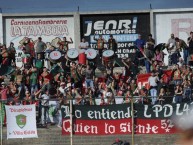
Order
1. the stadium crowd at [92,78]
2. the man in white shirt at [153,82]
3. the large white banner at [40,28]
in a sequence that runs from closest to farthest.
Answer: the stadium crowd at [92,78] < the man in white shirt at [153,82] < the large white banner at [40,28]

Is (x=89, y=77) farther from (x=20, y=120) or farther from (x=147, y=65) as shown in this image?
(x=20, y=120)

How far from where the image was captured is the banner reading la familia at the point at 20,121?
567 inches

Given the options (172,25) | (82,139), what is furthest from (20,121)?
(172,25)

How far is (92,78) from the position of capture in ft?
68.5

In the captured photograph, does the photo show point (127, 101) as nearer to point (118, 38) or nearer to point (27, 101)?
point (27, 101)

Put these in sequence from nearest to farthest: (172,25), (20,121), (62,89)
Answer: (20,121), (62,89), (172,25)

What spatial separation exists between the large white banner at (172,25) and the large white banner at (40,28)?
5.05 metres

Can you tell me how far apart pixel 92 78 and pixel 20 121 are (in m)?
6.89

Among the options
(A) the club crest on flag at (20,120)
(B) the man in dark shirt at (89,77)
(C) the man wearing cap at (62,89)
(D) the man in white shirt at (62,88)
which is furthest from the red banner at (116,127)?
(B) the man in dark shirt at (89,77)

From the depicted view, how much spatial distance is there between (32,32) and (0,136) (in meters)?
16.1

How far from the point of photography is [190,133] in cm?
147

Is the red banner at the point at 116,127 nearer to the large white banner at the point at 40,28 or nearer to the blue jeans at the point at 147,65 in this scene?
the blue jeans at the point at 147,65

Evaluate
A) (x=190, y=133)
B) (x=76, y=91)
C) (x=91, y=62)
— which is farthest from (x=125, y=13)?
(x=190, y=133)

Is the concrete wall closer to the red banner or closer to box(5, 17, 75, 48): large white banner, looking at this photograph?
the red banner
